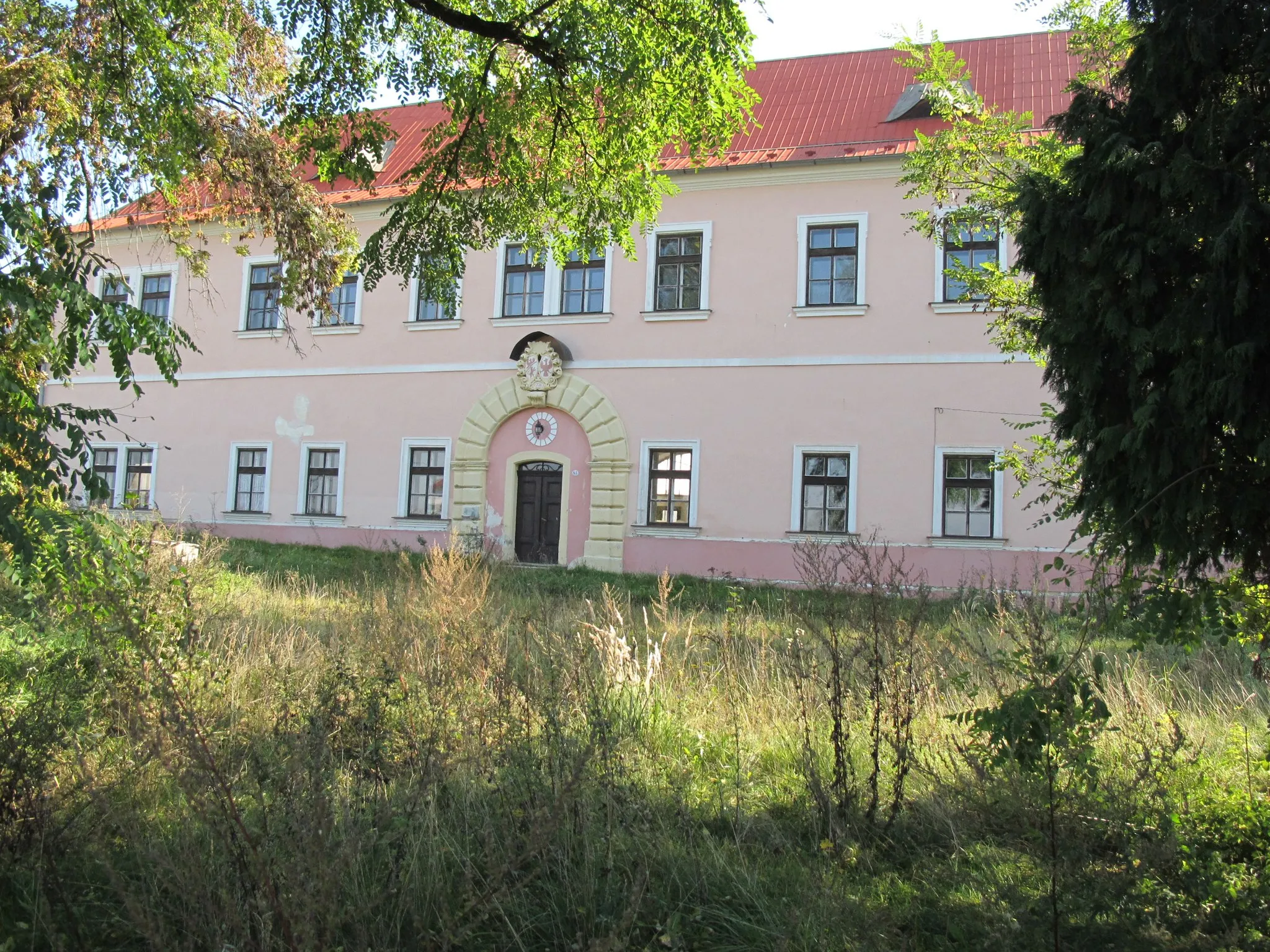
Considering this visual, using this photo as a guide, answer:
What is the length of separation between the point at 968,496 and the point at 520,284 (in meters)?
8.98

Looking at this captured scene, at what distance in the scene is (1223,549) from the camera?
3160mm

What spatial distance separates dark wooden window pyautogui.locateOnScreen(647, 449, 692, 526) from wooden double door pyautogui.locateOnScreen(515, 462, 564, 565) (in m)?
1.81

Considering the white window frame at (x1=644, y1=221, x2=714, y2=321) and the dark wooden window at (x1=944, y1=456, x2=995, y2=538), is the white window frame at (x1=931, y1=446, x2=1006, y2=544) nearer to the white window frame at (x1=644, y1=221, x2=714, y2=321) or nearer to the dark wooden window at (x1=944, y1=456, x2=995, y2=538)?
the dark wooden window at (x1=944, y1=456, x2=995, y2=538)

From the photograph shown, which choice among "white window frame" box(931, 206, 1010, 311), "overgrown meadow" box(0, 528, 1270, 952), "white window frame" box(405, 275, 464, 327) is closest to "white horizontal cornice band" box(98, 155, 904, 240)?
"white window frame" box(931, 206, 1010, 311)

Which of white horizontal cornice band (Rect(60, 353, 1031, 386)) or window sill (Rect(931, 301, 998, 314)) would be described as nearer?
window sill (Rect(931, 301, 998, 314))

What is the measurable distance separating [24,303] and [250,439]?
56.6 feet

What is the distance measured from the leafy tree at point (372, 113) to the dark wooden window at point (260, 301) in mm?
11663

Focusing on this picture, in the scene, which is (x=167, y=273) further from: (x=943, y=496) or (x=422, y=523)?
(x=943, y=496)

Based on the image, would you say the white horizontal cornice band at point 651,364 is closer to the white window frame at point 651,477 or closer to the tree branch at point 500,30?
the white window frame at point 651,477

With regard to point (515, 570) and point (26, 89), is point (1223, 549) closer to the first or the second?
point (26, 89)

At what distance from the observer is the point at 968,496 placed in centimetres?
1562

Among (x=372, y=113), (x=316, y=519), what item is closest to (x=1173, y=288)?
(x=372, y=113)

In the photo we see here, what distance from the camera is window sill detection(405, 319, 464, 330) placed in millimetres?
18875

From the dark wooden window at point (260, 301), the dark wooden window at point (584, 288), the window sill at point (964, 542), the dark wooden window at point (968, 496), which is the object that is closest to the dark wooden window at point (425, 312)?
the dark wooden window at point (584, 288)
